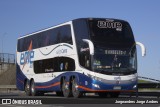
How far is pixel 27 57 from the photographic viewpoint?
112ft

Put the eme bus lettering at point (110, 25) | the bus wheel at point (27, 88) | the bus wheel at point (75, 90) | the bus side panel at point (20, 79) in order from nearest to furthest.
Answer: the eme bus lettering at point (110, 25) < the bus wheel at point (75, 90) < the bus wheel at point (27, 88) < the bus side panel at point (20, 79)

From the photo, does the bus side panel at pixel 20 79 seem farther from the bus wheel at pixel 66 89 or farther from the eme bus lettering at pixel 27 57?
the bus wheel at pixel 66 89

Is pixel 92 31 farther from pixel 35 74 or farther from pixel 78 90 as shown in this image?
pixel 35 74

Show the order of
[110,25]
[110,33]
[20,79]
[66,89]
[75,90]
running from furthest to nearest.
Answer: [20,79] < [66,89] < [75,90] < [110,25] < [110,33]

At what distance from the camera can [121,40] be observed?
26172mm

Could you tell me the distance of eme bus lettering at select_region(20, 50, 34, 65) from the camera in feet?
110

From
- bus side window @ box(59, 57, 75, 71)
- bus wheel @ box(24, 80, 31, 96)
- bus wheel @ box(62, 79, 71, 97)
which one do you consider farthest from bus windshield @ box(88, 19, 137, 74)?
bus wheel @ box(24, 80, 31, 96)

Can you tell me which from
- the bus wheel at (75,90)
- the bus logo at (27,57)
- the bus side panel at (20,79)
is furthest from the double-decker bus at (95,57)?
the bus side panel at (20,79)

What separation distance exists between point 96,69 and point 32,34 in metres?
9.87

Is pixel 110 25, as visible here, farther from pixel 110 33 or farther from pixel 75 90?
pixel 75 90

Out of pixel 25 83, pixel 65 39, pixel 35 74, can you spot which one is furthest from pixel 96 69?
pixel 25 83

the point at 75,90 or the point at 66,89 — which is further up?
the point at 66,89

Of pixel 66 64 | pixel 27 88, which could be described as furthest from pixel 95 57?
pixel 27 88

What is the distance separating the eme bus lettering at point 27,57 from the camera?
3356 centimetres
